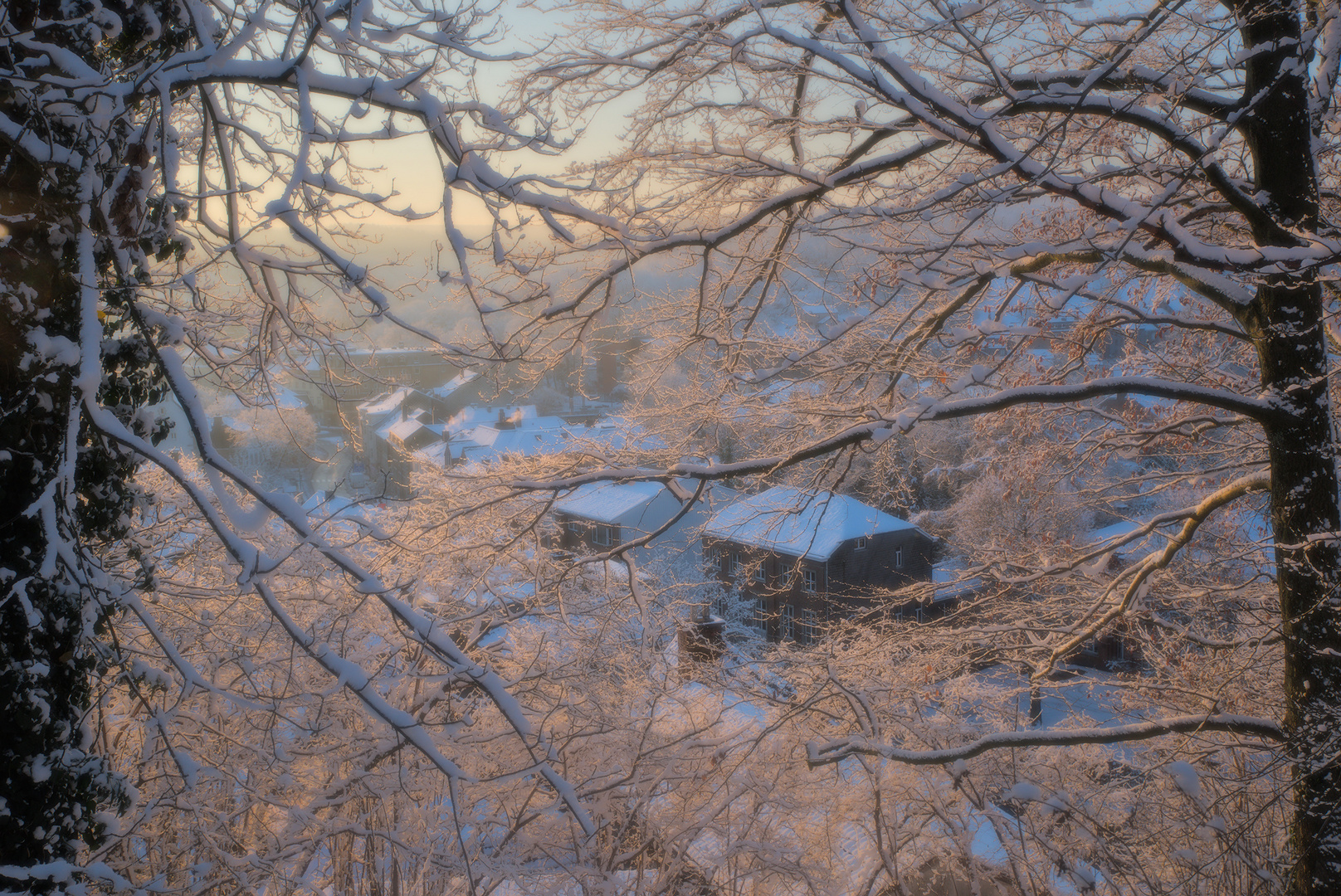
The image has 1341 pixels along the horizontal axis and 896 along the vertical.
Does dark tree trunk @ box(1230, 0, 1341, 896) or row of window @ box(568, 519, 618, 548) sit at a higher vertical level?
row of window @ box(568, 519, 618, 548)

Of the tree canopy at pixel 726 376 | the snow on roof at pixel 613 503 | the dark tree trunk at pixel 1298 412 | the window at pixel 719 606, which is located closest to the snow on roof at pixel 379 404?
the tree canopy at pixel 726 376

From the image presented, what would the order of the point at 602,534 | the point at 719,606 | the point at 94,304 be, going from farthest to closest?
1. the point at 602,534
2. the point at 719,606
3. the point at 94,304

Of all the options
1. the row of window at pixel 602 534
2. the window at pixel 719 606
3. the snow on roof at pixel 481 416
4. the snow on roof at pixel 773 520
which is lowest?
the window at pixel 719 606

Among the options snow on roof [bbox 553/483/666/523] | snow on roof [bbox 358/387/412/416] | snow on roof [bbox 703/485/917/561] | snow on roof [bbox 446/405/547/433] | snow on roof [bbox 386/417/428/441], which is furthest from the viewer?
snow on roof [bbox 386/417/428/441]

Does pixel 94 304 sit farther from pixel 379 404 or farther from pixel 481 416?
pixel 481 416

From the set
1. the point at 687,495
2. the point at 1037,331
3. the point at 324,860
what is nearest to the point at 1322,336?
the point at 1037,331

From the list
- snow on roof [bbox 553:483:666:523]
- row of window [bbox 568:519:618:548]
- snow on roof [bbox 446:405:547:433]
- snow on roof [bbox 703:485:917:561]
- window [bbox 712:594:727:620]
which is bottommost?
Answer: window [bbox 712:594:727:620]

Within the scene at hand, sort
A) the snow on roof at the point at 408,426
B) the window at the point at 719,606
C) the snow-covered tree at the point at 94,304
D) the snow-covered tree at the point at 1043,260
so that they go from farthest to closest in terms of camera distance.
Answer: the snow on roof at the point at 408,426
the window at the point at 719,606
the snow-covered tree at the point at 1043,260
the snow-covered tree at the point at 94,304

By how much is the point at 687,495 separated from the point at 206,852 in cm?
494

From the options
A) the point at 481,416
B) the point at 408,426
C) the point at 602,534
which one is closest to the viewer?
the point at 602,534

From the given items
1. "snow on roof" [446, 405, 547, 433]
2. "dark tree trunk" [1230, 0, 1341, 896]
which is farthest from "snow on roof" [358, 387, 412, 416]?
"dark tree trunk" [1230, 0, 1341, 896]

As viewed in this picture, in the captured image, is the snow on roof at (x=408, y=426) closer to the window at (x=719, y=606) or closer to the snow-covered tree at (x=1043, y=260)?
the window at (x=719, y=606)

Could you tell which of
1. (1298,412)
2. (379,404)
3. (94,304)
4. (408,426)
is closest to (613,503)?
(408,426)

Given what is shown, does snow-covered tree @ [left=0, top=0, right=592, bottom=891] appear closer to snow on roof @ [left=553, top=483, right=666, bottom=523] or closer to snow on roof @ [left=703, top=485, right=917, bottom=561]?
snow on roof @ [left=703, top=485, right=917, bottom=561]
